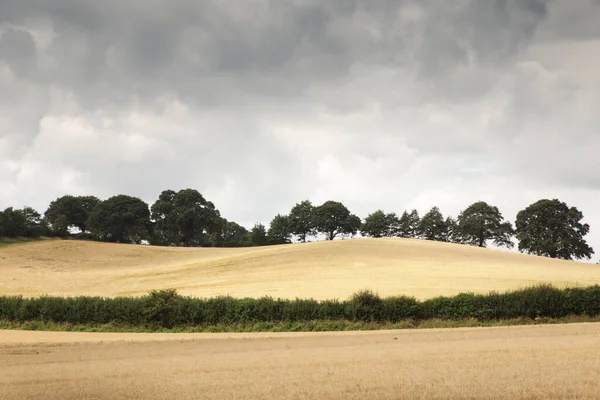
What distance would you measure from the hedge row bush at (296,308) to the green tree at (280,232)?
105 meters

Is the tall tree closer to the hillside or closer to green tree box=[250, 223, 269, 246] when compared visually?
green tree box=[250, 223, 269, 246]

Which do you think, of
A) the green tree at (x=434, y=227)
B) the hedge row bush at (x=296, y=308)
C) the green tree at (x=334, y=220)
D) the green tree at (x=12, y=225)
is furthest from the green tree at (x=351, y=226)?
the hedge row bush at (x=296, y=308)

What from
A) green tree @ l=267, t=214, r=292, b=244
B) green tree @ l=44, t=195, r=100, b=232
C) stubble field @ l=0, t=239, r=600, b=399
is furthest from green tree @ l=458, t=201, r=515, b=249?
green tree @ l=44, t=195, r=100, b=232

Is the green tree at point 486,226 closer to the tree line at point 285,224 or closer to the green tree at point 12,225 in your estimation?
the tree line at point 285,224

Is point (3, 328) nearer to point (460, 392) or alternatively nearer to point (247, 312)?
point (247, 312)

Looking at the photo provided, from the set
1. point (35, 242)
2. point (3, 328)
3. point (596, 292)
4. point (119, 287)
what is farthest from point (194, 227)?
point (596, 292)

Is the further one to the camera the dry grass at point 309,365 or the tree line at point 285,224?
the tree line at point 285,224

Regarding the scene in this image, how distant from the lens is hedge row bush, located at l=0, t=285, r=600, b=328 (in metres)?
40.1

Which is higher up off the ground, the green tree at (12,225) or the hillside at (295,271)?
the green tree at (12,225)

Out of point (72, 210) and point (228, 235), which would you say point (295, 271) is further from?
point (228, 235)

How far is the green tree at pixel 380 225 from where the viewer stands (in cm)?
14275

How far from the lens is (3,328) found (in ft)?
133

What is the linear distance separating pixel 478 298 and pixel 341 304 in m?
9.50

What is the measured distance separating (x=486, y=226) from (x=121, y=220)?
242ft
